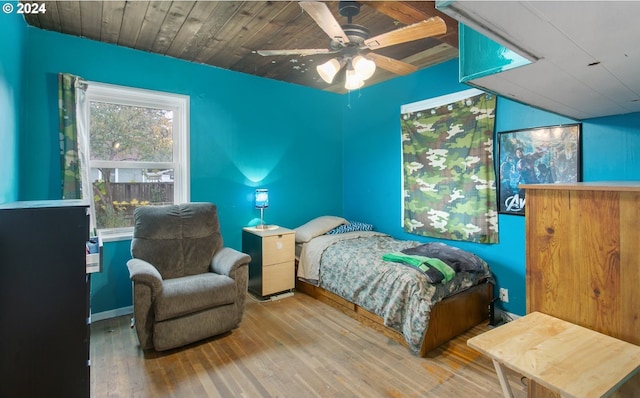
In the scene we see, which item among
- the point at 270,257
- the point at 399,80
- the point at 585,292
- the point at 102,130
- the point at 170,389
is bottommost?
the point at 170,389

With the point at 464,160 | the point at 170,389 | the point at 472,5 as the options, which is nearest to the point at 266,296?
the point at 170,389

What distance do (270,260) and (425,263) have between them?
1.67 metres

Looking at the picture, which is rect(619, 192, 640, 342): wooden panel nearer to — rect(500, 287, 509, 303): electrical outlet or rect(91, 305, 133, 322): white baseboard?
rect(500, 287, 509, 303): electrical outlet

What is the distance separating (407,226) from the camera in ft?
12.4

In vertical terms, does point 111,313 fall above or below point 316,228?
below

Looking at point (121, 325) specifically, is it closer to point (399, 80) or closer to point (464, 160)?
point (464, 160)

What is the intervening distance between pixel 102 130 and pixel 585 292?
3849 mm

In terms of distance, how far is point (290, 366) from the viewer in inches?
87.7

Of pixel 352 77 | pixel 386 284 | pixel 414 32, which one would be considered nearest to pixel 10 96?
pixel 352 77

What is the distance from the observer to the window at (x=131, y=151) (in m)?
3.05

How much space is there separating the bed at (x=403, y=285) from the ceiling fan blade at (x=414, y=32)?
168 cm

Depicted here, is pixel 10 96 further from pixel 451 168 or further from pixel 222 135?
pixel 451 168

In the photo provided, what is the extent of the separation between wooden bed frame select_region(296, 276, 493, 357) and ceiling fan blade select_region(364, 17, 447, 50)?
194 centimetres

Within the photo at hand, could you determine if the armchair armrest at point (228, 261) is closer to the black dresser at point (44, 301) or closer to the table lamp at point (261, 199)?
the table lamp at point (261, 199)
